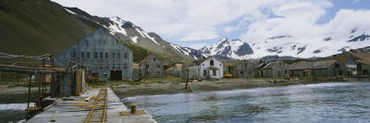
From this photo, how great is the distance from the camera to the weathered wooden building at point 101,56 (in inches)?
1887

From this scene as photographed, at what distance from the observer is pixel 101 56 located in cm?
4981

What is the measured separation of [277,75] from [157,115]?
6816 cm

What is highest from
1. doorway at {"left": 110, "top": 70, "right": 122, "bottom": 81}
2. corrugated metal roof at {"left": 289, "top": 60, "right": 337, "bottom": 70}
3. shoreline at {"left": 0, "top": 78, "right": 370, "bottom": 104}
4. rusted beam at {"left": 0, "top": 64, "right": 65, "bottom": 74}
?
corrugated metal roof at {"left": 289, "top": 60, "right": 337, "bottom": 70}

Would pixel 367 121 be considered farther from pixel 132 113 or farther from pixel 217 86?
pixel 217 86

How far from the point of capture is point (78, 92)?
22922 mm

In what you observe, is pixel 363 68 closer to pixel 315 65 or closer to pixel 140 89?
pixel 315 65

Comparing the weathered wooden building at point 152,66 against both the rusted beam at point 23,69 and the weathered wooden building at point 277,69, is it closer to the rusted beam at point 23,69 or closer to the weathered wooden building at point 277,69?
the weathered wooden building at point 277,69

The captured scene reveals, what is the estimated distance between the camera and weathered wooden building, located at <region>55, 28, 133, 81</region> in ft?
157

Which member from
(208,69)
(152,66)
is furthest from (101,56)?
(152,66)

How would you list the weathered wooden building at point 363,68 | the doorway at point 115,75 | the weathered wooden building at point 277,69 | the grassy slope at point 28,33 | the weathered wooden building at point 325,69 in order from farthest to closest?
the grassy slope at point 28,33 < the weathered wooden building at point 363,68 < the weathered wooden building at point 277,69 < the weathered wooden building at point 325,69 < the doorway at point 115,75

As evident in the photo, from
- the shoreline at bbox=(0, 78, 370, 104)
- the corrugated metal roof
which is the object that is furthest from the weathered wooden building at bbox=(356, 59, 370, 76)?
the shoreline at bbox=(0, 78, 370, 104)

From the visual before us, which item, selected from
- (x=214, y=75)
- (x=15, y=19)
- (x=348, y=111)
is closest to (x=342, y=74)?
(x=214, y=75)

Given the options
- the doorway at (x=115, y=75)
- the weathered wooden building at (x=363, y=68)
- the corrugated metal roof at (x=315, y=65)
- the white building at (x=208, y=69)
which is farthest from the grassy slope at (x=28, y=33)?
the weathered wooden building at (x=363, y=68)

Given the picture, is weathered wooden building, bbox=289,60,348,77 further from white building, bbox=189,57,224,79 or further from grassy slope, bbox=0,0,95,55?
grassy slope, bbox=0,0,95,55
